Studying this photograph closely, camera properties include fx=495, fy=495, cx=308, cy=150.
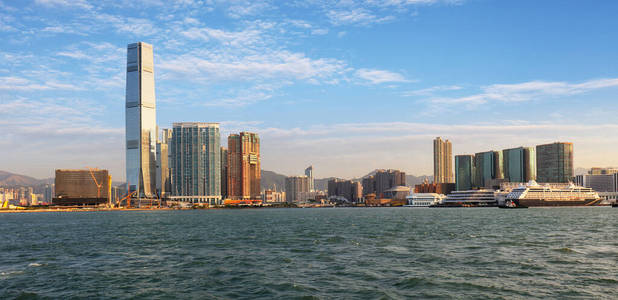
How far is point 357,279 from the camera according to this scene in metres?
43.0

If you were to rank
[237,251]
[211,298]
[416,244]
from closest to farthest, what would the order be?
[211,298] < [237,251] < [416,244]

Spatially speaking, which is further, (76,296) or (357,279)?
(357,279)

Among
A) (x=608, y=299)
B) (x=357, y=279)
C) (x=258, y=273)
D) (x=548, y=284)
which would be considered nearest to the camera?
(x=608, y=299)

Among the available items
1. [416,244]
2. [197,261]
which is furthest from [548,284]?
[197,261]

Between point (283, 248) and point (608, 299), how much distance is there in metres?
41.9

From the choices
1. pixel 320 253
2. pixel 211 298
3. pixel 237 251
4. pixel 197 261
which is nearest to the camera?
pixel 211 298

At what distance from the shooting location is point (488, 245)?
67938 mm

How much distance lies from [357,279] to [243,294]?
1036 cm

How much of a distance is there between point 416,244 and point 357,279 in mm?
30121

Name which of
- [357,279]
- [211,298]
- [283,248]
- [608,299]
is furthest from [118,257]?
[608,299]

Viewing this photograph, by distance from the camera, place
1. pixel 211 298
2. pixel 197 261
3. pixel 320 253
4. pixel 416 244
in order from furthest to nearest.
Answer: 1. pixel 416 244
2. pixel 320 253
3. pixel 197 261
4. pixel 211 298

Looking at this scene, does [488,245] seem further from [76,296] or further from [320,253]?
[76,296]

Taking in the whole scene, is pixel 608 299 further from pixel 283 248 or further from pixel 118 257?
pixel 118 257

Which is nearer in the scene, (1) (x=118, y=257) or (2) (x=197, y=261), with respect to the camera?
(2) (x=197, y=261)
